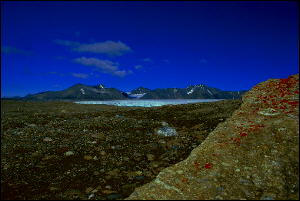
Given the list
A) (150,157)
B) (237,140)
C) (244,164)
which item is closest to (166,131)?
(150,157)

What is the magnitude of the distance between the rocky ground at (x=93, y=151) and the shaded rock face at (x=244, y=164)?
151cm

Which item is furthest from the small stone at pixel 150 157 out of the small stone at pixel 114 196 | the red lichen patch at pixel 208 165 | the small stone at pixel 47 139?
the small stone at pixel 47 139

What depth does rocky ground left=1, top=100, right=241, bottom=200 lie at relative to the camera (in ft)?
59.1

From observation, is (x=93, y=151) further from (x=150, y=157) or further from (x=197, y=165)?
(x=197, y=165)

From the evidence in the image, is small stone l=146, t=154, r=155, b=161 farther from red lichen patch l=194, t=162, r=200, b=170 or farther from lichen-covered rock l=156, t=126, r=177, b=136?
lichen-covered rock l=156, t=126, r=177, b=136

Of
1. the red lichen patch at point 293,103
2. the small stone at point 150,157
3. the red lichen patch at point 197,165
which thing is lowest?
the red lichen patch at point 197,165

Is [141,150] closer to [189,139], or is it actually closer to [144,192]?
[189,139]

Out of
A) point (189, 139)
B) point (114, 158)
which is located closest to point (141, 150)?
point (114, 158)

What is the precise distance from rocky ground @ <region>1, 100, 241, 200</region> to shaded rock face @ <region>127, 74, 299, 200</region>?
4.97 feet

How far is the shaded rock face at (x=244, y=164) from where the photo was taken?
17.0 m

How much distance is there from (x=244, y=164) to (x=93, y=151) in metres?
10.9

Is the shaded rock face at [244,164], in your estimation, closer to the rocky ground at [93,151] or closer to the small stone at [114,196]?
the small stone at [114,196]

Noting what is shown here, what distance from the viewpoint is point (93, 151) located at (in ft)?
76.0

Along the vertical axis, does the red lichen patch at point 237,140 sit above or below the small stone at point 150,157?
above
